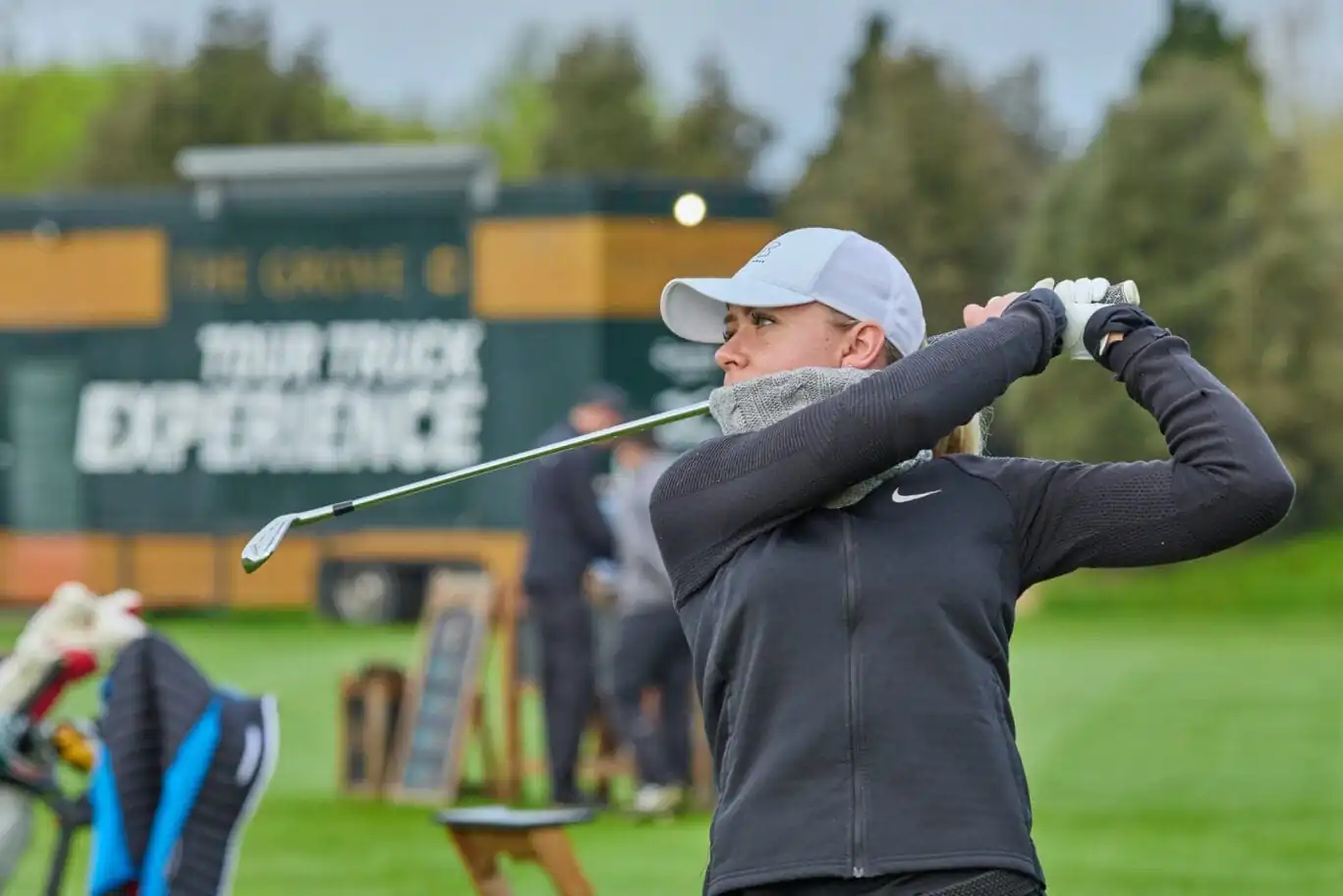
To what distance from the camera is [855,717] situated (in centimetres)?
301

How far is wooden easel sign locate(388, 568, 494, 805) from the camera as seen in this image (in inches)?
482

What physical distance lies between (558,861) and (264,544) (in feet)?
9.92

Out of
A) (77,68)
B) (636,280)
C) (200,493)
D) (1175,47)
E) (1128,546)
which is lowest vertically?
(1128,546)

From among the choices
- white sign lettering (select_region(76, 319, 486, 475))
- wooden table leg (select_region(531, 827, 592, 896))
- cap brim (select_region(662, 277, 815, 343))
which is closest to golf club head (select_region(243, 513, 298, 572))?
cap brim (select_region(662, 277, 815, 343))

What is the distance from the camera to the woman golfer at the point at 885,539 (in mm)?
2992

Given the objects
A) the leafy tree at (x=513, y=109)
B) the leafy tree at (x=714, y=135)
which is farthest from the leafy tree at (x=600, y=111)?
the leafy tree at (x=513, y=109)

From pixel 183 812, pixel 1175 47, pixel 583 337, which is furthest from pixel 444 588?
pixel 1175 47

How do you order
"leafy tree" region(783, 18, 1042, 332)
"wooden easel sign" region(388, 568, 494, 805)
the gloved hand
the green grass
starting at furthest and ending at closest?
1. "leafy tree" region(783, 18, 1042, 332)
2. "wooden easel sign" region(388, 568, 494, 805)
3. the green grass
4. the gloved hand

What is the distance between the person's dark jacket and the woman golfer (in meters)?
8.58

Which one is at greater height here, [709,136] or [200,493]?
[709,136]

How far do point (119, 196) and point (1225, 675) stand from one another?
13417 millimetres

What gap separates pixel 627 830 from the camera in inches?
446

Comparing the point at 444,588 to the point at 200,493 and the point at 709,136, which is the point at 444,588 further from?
the point at 709,136

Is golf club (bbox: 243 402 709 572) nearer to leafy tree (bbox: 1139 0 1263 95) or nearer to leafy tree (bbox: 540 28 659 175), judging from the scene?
leafy tree (bbox: 1139 0 1263 95)
